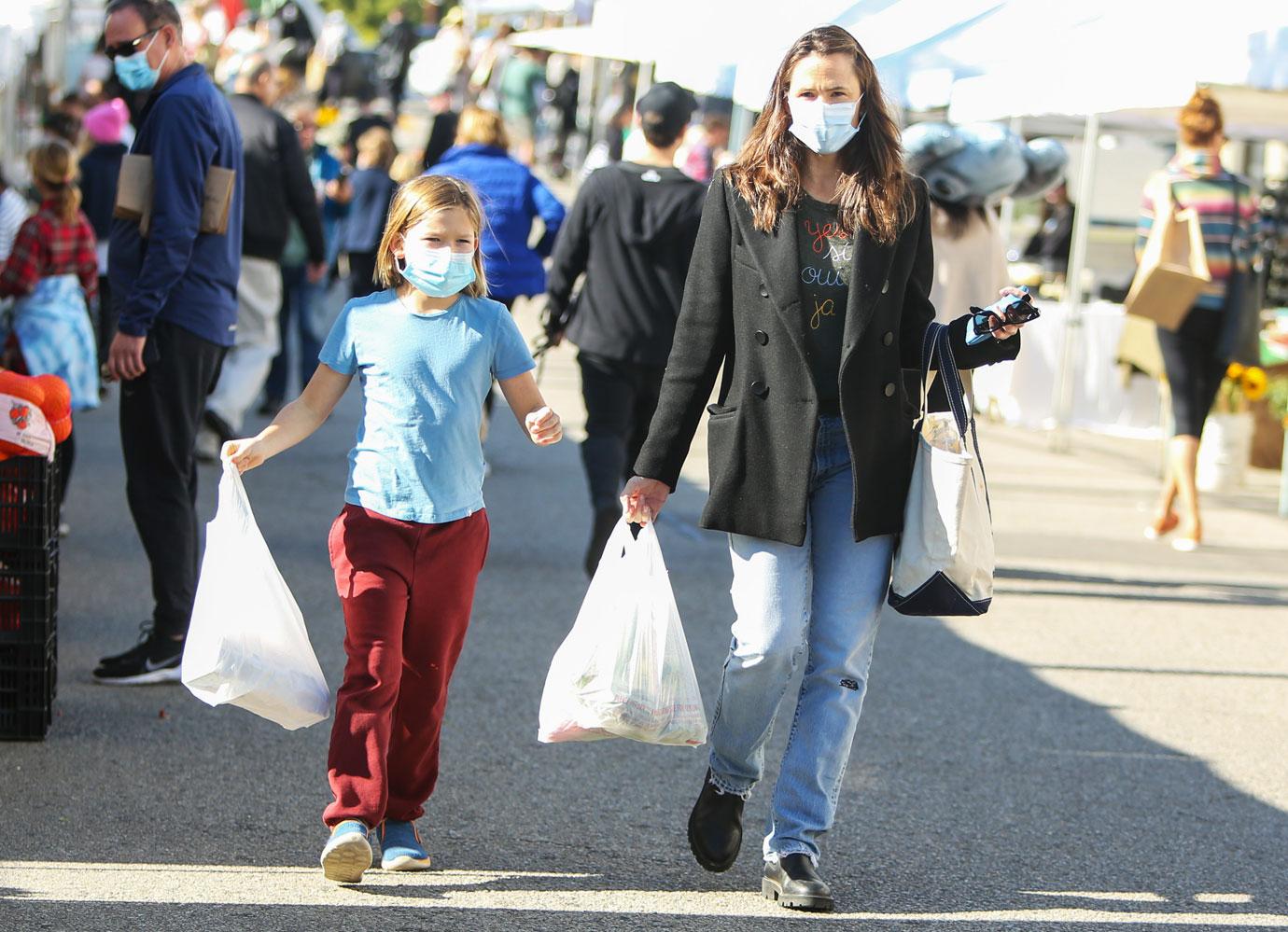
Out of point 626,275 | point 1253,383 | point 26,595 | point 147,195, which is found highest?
point 147,195

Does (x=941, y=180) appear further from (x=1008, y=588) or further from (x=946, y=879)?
(x=946, y=879)

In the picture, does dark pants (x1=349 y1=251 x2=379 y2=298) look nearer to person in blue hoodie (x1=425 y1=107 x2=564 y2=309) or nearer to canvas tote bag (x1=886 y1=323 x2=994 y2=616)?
person in blue hoodie (x1=425 y1=107 x2=564 y2=309)

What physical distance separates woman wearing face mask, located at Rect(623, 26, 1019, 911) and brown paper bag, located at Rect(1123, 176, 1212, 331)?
16.9 ft

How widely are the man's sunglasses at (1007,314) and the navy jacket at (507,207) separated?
427 cm

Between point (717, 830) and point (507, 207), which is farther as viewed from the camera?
point (507, 207)

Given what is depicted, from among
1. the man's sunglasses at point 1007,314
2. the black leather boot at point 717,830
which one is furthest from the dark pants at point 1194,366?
the black leather boot at point 717,830

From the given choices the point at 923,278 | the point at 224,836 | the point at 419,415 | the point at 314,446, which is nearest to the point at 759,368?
the point at 923,278

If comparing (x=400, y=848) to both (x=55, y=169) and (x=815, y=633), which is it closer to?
(x=815, y=633)

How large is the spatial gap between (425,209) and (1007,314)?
132cm

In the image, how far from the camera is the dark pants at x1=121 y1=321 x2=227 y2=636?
5.68 metres

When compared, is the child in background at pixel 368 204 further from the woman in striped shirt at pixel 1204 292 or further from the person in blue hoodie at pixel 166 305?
the person in blue hoodie at pixel 166 305

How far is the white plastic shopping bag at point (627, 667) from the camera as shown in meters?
4.17

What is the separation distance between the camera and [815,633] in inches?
165

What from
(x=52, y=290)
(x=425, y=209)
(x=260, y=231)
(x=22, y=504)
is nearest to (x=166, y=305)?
(x=22, y=504)
